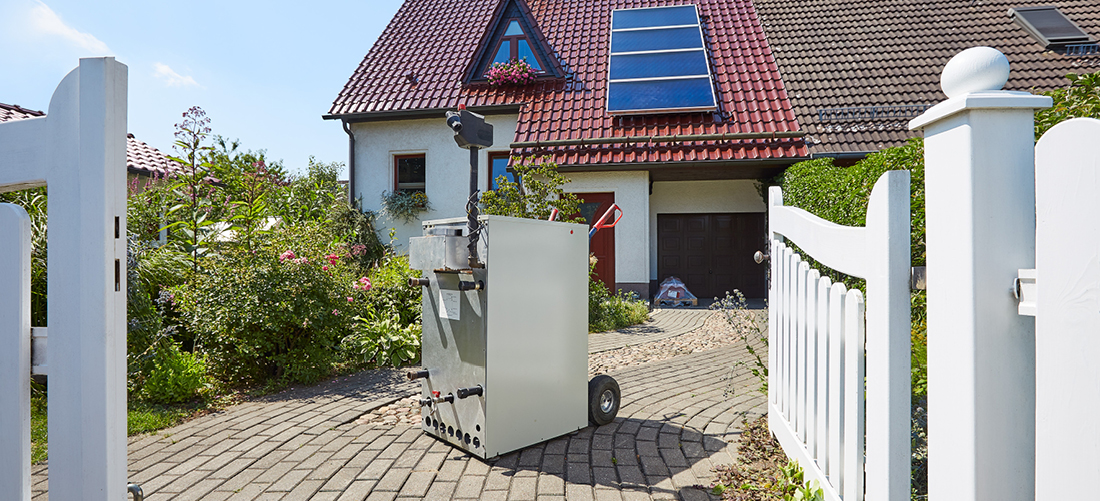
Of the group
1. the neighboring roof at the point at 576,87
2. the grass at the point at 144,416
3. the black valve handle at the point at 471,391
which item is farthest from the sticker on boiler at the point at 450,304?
the neighboring roof at the point at 576,87

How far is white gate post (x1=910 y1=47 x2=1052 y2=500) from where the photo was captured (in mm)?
1061

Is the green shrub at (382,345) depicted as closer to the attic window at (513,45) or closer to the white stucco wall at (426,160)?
the white stucco wall at (426,160)

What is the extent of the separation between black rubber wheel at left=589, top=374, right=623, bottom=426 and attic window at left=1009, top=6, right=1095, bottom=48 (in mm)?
12919

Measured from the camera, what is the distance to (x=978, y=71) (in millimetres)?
1085

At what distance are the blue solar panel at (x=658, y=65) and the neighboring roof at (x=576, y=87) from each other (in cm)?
49

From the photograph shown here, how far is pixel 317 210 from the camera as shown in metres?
12.2

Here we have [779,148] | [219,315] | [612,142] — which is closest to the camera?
[219,315]

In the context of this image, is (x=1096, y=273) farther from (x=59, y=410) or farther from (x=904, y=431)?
(x=59, y=410)

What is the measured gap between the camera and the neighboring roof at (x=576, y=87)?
33.1 feet

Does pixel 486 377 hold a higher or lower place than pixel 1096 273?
lower

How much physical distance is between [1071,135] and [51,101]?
2013 mm

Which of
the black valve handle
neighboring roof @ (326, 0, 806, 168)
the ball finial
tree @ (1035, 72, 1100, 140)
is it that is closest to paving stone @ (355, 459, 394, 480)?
the black valve handle

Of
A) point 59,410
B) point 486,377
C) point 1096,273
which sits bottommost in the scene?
point 486,377

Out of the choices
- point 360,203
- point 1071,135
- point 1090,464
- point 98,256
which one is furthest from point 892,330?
point 360,203
